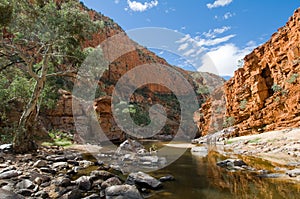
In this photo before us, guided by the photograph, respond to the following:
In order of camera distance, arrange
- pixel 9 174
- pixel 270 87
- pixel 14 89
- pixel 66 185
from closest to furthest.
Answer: pixel 66 185
pixel 9 174
pixel 14 89
pixel 270 87

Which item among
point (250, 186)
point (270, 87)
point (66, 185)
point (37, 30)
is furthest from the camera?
point (270, 87)

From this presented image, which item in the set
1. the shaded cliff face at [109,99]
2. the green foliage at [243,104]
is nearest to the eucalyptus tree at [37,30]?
the shaded cliff face at [109,99]

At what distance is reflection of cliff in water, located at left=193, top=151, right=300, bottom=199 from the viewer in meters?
6.01

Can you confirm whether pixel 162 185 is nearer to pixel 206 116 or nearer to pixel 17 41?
pixel 17 41

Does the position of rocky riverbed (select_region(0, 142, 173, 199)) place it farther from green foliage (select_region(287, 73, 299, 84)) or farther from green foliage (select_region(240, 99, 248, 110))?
green foliage (select_region(240, 99, 248, 110))

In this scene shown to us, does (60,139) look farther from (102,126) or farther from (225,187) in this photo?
(225,187)

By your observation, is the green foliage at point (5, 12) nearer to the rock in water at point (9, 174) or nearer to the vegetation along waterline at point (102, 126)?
the vegetation along waterline at point (102, 126)

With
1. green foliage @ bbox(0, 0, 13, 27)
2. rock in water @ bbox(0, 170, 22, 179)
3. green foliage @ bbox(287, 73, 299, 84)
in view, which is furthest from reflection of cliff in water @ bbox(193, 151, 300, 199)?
green foliage @ bbox(287, 73, 299, 84)

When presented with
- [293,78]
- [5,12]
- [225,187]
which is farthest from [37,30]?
[293,78]

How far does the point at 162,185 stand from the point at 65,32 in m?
8.96

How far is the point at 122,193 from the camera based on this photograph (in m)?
5.48

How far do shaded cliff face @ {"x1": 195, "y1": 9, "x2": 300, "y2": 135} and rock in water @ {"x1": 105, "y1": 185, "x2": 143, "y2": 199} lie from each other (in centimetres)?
2520

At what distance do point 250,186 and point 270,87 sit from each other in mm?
30780

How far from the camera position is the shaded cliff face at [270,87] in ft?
86.1
